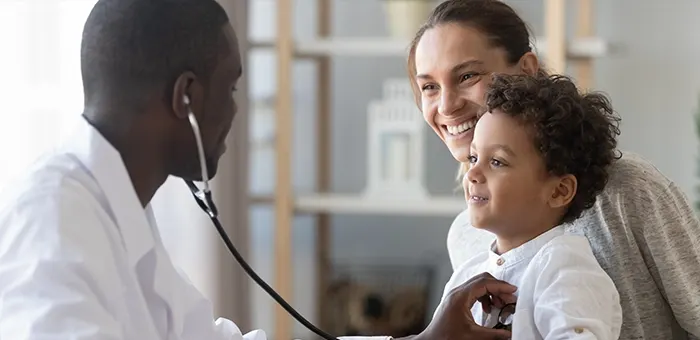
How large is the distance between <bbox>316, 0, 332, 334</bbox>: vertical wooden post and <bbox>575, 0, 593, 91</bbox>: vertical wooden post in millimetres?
811

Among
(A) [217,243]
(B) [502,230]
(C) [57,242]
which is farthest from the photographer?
(A) [217,243]

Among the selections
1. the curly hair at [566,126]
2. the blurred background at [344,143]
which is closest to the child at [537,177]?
the curly hair at [566,126]

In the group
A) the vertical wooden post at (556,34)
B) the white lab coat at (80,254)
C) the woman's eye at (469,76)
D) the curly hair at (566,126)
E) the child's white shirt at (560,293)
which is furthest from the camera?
the vertical wooden post at (556,34)

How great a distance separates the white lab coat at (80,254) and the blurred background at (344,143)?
60.0 inches

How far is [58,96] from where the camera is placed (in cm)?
261

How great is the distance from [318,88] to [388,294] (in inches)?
27.6

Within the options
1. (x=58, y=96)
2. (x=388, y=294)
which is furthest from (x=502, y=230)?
(x=388, y=294)

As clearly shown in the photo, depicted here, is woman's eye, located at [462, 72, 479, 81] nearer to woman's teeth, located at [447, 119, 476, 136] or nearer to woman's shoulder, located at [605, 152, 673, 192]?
woman's teeth, located at [447, 119, 476, 136]

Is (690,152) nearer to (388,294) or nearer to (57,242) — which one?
(388,294)

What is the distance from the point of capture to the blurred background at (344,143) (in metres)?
2.96

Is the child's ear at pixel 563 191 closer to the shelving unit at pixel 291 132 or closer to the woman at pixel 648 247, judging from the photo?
the woman at pixel 648 247

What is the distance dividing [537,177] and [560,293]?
0.17m

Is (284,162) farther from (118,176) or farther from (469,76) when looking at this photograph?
(118,176)

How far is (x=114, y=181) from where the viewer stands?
1.10m
